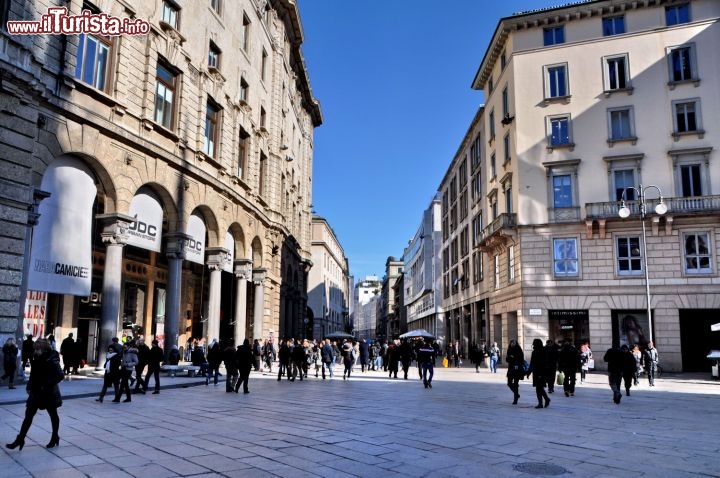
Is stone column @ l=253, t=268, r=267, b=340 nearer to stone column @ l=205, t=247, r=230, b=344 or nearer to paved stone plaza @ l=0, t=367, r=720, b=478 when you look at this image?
stone column @ l=205, t=247, r=230, b=344

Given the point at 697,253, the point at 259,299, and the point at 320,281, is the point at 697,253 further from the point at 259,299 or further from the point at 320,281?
the point at 320,281

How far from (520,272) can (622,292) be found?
5649 millimetres

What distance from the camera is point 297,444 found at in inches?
326

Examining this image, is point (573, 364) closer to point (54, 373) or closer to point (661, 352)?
point (54, 373)

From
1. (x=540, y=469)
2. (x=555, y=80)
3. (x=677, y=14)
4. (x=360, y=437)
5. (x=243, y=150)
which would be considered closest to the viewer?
(x=540, y=469)

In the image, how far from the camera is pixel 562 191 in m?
33.0

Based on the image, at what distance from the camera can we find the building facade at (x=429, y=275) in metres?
67.1

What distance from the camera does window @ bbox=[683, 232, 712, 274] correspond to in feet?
99.0

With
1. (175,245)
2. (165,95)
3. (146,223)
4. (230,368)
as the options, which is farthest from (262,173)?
(230,368)

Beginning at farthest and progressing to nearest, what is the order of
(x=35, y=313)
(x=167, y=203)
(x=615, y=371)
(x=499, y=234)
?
(x=499, y=234) < (x=167, y=203) < (x=35, y=313) < (x=615, y=371)

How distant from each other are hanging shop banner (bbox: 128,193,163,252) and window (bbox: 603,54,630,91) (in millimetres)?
26832

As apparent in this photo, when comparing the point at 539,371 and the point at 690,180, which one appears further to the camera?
the point at 690,180

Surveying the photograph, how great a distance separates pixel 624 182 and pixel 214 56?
24017mm

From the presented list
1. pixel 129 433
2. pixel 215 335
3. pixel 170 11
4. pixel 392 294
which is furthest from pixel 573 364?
pixel 392 294
